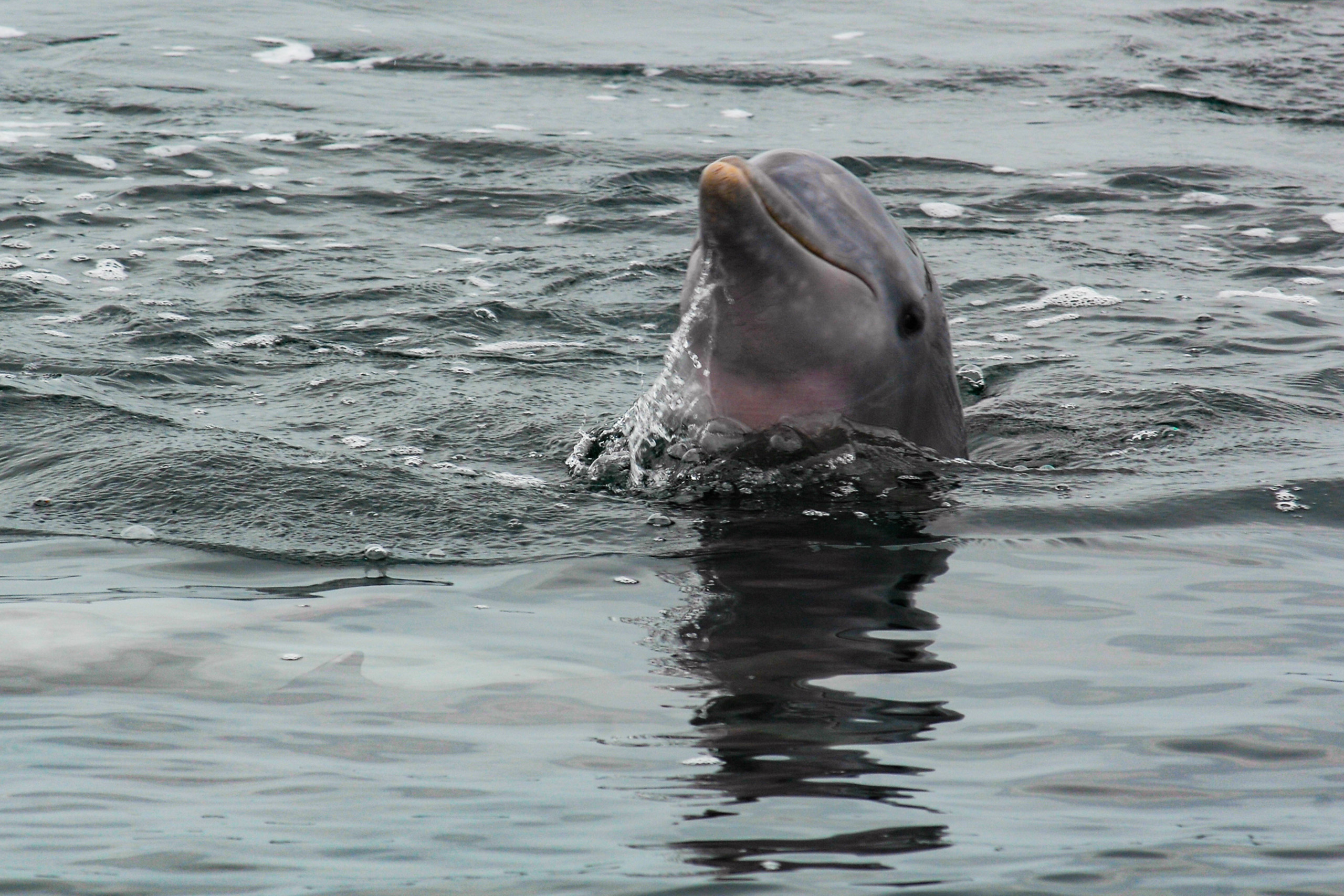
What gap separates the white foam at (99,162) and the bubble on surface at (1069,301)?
748 centimetres

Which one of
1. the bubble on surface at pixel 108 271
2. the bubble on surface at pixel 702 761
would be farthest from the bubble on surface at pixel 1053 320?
the bubble on surface at pixel 702 761

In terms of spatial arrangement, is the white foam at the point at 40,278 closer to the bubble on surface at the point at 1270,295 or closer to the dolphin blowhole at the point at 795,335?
the dolphin blowhole at the point at 795,335

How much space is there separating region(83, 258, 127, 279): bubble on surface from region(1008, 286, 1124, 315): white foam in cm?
560

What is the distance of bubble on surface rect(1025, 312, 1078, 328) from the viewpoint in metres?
10.2

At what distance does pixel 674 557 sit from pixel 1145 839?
259 cm

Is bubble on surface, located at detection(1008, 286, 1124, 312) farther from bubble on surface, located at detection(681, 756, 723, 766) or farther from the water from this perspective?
bubble on surface, located at detection(681, 756, 723, 766)

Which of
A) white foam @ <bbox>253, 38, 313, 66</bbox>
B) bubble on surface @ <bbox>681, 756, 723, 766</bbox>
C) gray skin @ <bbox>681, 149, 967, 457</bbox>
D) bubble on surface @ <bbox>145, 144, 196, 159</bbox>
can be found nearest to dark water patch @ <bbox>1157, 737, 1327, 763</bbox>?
bubble on surface @ <bbox>681, 756, 723, 766</bbox>

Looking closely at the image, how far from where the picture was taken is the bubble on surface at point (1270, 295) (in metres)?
10.6

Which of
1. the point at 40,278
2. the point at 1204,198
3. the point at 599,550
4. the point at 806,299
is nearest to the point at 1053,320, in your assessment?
the point at 1204,198

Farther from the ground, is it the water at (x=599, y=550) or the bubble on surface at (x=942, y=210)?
the bubble on surface at (x=942, y=210)

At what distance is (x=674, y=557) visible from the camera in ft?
18.7

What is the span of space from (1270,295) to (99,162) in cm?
916

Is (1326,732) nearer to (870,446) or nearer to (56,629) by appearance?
(870,446)

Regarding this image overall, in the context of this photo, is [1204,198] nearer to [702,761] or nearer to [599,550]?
[599,550]
